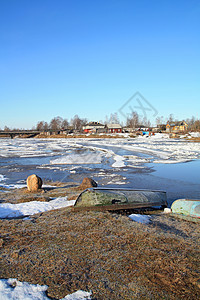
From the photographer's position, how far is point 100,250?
15.7ft

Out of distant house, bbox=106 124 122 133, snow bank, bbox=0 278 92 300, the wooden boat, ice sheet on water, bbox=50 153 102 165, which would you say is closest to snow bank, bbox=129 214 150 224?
the wooden boat

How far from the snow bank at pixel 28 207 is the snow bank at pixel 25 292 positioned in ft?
13.7

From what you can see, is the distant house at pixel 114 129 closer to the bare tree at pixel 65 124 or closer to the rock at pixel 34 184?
the bare tree at pixel 65 124

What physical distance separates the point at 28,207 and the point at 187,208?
5.32 m

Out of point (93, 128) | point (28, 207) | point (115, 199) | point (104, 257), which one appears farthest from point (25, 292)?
point (93, 128)

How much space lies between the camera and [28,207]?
8.35 meters

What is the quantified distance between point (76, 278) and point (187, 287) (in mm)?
1712

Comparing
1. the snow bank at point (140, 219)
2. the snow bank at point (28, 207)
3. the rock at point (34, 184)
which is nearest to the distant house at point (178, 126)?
the rock at point (34, 184)

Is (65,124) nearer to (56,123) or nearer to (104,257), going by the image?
(56,123)

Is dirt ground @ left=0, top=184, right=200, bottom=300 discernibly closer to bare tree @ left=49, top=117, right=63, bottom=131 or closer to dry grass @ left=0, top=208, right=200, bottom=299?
dry grass @ left=0, top=208, right=200, bottom=299

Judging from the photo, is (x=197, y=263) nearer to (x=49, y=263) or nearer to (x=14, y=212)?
(x=49, y=263)

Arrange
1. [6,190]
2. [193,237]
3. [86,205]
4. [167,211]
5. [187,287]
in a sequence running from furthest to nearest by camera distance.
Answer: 1. [6,190]
2. [167,211]
3. [86,205]
4. [193,237]
5. [187,287]

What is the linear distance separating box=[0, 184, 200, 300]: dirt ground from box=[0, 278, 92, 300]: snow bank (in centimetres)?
10

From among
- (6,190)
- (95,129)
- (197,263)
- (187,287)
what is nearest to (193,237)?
(197,263)
